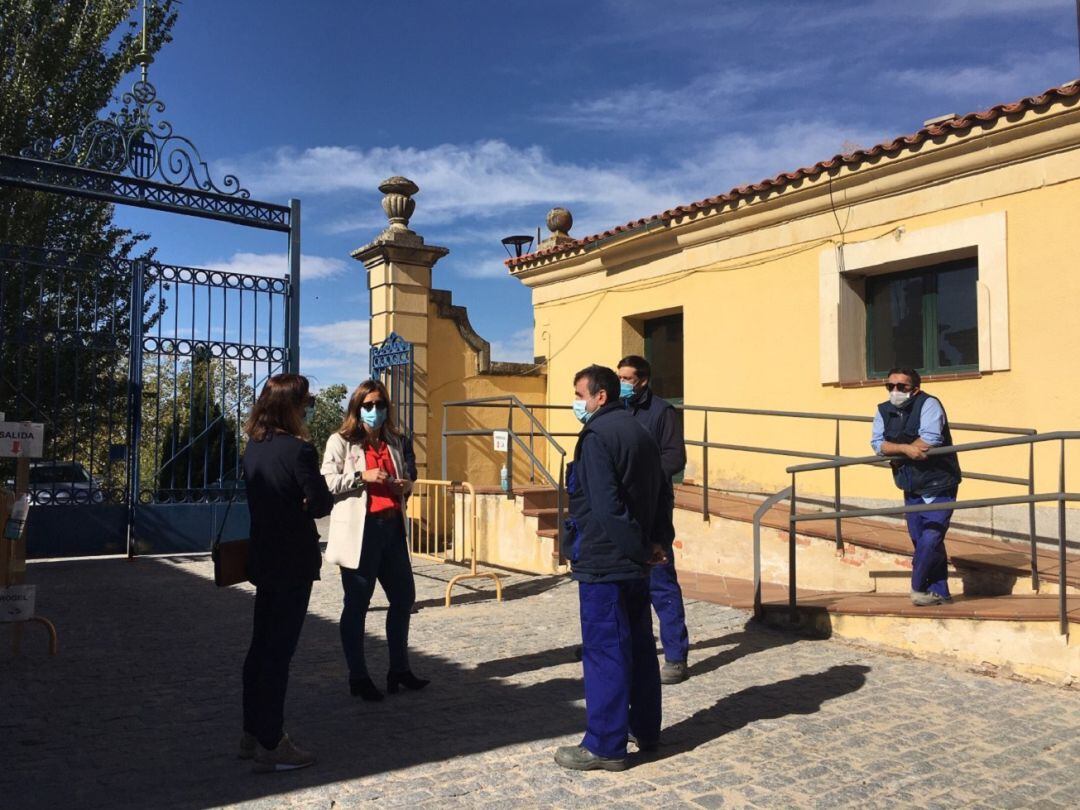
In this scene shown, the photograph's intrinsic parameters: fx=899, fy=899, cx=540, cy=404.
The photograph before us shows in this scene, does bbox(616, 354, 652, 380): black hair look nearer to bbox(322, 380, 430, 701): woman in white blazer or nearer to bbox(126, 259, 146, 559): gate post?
bbox(322, 380, 430, 701): woman in white blazer

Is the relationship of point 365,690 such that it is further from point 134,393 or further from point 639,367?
point 134,393

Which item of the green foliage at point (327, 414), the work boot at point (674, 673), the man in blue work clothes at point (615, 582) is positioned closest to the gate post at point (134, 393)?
the work boot at point (674, 673)

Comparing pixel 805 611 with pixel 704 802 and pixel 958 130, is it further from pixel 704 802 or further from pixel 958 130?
pixel 958 130

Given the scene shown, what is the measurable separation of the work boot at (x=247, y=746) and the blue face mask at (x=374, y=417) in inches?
73.3

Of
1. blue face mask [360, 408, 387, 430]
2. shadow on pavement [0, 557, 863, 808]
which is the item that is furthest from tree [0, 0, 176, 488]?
blue face mask [360, 408, 387, 430]

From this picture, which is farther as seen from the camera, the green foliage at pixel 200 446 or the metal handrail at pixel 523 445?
the green foliage at pixel 200 446

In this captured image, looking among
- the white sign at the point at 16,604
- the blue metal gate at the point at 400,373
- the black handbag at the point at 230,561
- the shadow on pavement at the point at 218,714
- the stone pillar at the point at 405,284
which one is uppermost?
the stone pillar at the point at 405,284

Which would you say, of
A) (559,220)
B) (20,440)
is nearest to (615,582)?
(20,440)

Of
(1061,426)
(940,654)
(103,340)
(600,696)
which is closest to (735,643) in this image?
(940,654)

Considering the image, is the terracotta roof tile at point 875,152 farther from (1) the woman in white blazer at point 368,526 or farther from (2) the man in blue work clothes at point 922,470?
(1) the woman in white blazer at point 368,526

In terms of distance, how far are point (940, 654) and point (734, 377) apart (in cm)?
538

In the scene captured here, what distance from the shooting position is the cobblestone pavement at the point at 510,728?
3.58 metres

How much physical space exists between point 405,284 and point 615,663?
8915 millimetres

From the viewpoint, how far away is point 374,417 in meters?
5.19
